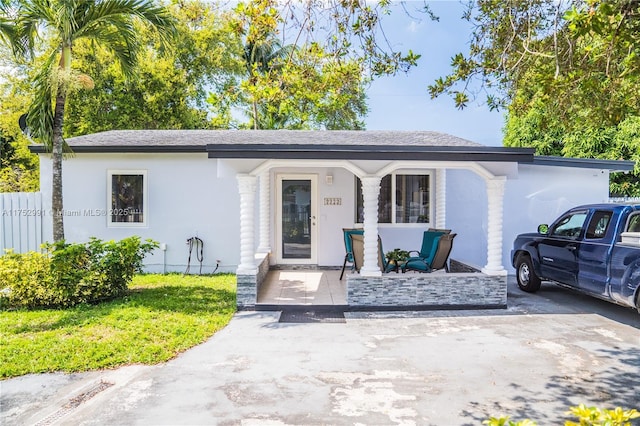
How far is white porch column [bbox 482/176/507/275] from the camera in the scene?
7605 millimetres

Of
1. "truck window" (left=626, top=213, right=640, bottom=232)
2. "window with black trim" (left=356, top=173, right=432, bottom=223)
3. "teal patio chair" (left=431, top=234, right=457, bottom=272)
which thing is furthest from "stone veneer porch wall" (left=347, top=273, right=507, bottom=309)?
"window with black trim" (left=356, top=173, right=432, bottom=223)

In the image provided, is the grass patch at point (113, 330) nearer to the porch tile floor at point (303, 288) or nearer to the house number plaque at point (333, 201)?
the porch tile floor at point (303, 288)

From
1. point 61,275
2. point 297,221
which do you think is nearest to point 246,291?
point 61,275

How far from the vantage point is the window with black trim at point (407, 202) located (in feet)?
34.9

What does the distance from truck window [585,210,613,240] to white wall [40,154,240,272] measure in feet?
24.6

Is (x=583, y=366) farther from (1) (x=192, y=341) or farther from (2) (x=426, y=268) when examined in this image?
(1) (x=192, y=341)

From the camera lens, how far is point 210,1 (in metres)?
4.82

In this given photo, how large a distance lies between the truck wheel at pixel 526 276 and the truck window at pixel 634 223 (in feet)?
7.55

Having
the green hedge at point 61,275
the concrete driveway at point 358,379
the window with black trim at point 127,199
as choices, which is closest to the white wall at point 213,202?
the window with black trim at point 127,199

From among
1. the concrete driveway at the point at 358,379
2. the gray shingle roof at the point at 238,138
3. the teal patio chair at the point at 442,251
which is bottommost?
the concrete driveway at the point at 358,379

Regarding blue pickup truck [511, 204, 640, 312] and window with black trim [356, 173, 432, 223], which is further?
window with black trim [356, 173, 432, 223]

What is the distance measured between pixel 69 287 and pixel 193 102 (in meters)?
19.8

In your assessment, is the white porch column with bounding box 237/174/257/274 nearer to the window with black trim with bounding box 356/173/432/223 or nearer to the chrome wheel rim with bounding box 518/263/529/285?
the window with black trim with bounding box 356/173/432/223

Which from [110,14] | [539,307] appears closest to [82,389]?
[110,14]
